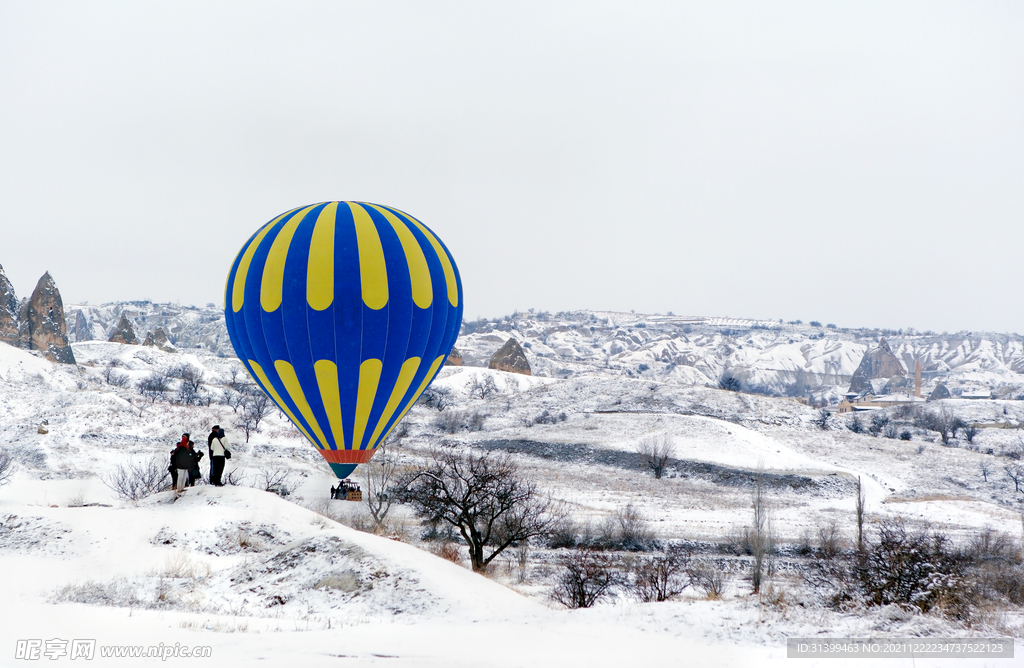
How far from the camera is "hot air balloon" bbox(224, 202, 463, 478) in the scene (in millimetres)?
17547

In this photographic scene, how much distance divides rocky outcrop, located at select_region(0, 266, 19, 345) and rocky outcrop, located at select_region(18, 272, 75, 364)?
0.79 metres

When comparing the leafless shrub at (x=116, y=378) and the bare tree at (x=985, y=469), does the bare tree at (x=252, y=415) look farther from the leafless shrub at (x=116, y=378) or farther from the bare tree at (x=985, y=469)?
the bare tree at (x=985, y=469)

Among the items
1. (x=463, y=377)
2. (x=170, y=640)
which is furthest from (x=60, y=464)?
(x=463, y=377)

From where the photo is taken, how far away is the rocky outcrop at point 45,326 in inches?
3071

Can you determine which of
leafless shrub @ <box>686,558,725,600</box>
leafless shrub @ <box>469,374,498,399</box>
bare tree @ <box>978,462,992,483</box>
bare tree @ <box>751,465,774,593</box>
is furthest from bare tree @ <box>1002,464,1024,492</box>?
leafless shrub @ <box>469,374,498,399</box>

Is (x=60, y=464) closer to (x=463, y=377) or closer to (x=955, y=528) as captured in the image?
(x=955, y=528)

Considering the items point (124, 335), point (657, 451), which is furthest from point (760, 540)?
point (124, 335)

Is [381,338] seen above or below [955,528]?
above

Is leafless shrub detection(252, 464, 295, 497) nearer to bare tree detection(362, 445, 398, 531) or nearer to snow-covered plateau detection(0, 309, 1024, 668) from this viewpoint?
snow-covered plateau detection(0, 309, 1024, 668)

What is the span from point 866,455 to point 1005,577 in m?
41.8

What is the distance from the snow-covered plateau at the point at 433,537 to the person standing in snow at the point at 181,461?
38cm

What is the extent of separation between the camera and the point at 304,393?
18.0 m

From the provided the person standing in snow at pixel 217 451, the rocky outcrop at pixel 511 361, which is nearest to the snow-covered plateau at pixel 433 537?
the person standing in snow at pixel 217 451

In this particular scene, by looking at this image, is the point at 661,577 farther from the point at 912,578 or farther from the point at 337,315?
the point at 337,315
